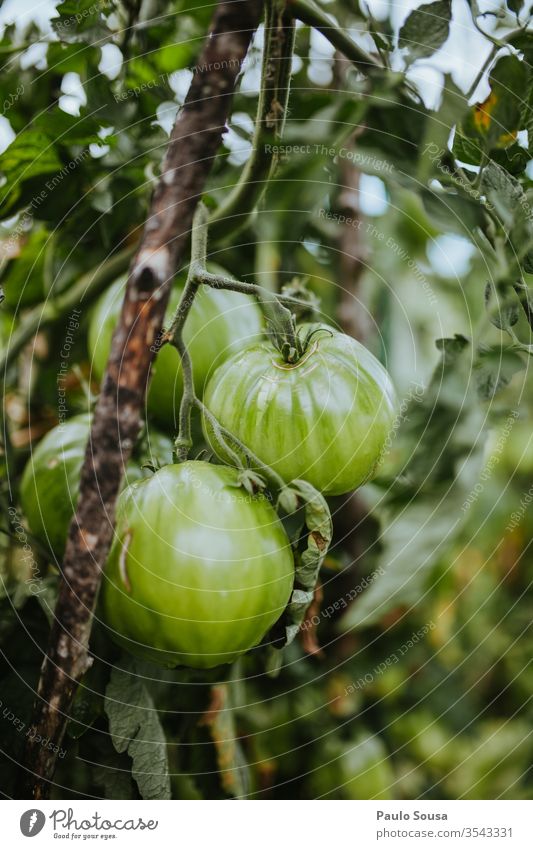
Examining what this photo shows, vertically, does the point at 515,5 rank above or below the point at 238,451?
above

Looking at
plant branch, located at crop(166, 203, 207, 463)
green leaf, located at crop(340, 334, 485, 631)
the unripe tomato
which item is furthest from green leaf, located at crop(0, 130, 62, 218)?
the unripe tomato

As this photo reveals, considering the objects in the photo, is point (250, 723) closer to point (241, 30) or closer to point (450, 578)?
point (450, 578)

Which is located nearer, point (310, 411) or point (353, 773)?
point (310, 411)

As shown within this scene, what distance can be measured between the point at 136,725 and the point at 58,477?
0.11 m

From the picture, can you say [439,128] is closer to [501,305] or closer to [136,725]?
[501,305]

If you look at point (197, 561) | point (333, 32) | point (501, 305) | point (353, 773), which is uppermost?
point (333, 32)

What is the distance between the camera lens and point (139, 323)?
27 centimetres

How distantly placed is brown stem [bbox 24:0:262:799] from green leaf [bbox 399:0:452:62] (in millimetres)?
73

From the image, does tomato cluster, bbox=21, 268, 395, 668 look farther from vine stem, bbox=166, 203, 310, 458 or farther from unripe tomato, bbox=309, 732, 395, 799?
unripe tomato, bbox=309, 732, 395, 799

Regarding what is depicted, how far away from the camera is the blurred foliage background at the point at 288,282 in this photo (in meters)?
0.32

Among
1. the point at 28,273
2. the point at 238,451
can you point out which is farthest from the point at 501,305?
the point at 28,273

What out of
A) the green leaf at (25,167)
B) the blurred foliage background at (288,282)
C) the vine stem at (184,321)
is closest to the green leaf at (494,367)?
the blurred foliage background at (288,282)

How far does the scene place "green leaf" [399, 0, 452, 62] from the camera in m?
0.32

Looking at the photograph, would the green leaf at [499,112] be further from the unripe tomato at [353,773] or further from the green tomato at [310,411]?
the unripe tomato at [353,773]
